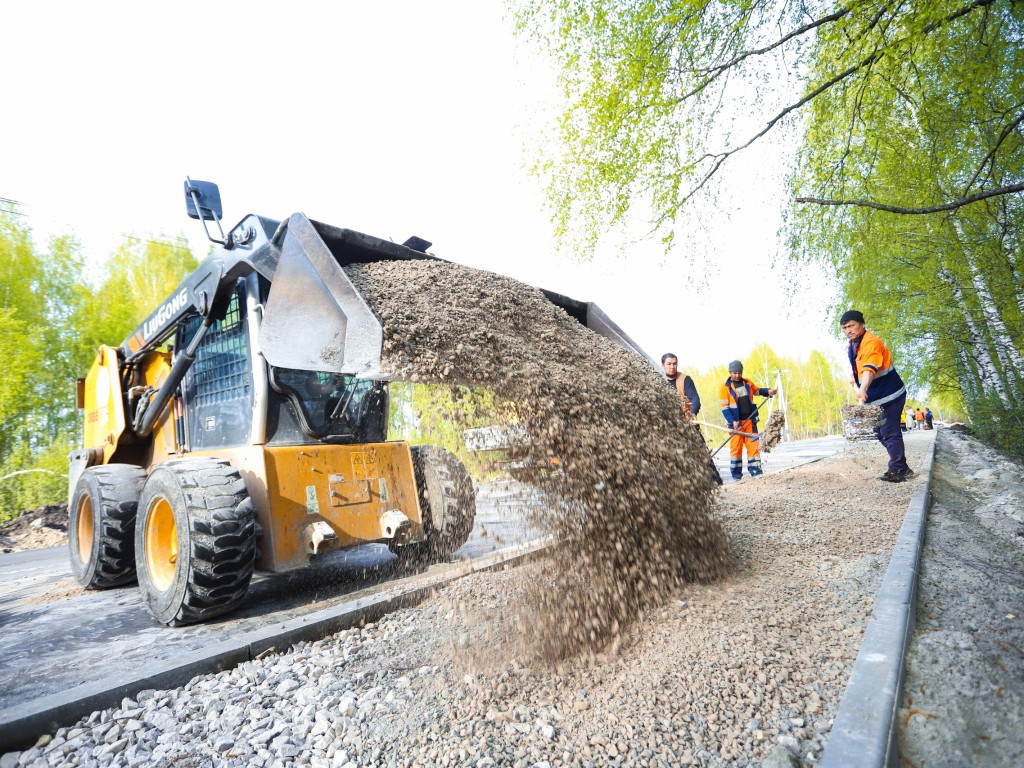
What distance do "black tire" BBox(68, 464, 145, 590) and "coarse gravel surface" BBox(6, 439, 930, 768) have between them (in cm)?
228

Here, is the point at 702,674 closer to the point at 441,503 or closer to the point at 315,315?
the point at 315,315

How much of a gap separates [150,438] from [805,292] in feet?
22.4

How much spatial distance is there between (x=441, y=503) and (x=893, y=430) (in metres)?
4.60

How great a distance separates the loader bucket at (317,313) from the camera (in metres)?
2.71

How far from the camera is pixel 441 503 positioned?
4.52m

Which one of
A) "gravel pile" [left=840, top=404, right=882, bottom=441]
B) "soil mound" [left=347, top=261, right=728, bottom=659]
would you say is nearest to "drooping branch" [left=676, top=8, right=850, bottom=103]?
"soil mound" [left=347, top=261, right=728, bottom=659]

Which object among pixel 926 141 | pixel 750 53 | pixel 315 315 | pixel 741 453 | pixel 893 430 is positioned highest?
pixel 750 53

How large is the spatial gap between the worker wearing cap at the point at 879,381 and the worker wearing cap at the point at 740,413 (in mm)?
2230

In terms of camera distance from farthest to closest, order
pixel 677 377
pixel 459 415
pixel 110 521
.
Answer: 1. pixel 677 377
2. pixel 110 521
3. pixel 459 415

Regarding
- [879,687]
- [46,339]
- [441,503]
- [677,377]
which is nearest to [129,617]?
[441,503]

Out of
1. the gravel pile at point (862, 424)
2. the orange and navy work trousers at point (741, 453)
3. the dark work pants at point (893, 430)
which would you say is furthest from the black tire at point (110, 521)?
the gravel pile at point (862, 424)

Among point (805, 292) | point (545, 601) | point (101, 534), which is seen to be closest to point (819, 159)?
point (805, 292)

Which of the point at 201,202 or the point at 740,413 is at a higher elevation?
the point at 201,202

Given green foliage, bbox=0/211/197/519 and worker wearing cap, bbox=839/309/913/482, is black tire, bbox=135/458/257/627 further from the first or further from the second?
A: green foliage, bbox=0/211/197/519
